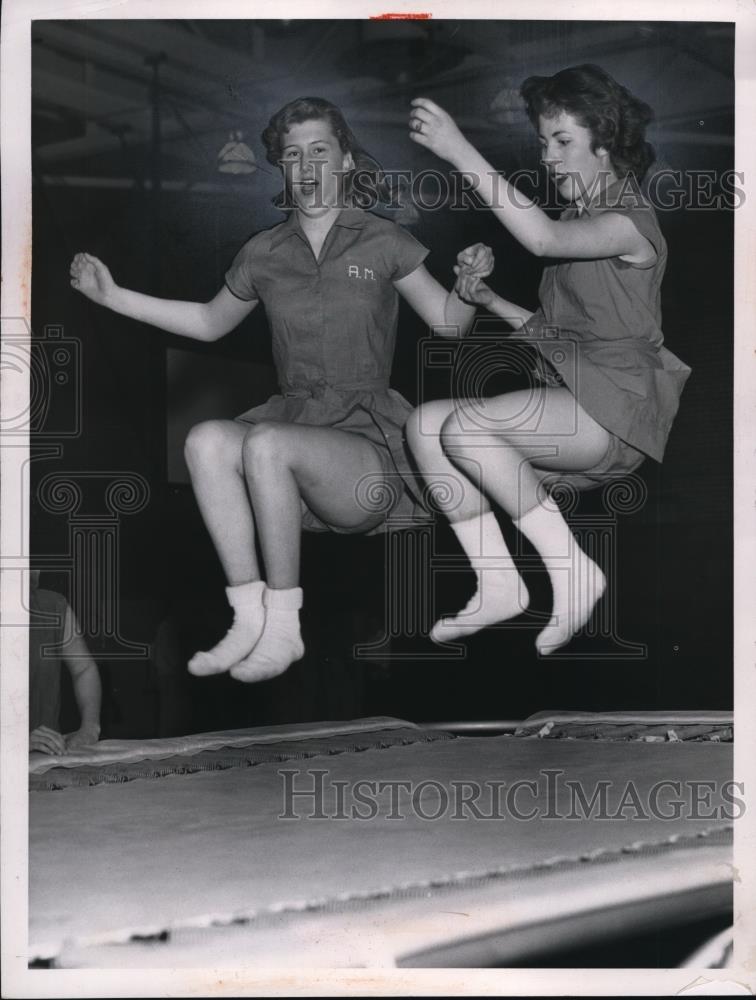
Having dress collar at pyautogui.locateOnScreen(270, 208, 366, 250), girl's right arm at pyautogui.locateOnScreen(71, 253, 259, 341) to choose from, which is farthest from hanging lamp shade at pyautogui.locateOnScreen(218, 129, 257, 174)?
girl's right arm at pyautogui.locateOnScreen(71, 253, 259, 341)

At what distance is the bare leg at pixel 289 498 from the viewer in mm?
2500

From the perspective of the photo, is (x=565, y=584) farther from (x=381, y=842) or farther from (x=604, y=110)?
(x=604, y=110)

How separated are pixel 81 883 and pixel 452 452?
1.18 m

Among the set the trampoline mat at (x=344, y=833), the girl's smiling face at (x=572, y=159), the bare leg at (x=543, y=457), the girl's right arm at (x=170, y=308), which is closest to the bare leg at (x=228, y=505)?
the girl's right arm at (x=170, y=308)

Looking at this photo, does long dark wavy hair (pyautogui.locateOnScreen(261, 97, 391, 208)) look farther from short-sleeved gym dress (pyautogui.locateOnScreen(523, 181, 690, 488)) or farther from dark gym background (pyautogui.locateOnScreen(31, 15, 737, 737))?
short-sleeved gym dress (pyautogui.locateOnScreen(523, 181, 690, 488))

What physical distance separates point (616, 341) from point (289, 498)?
795mm

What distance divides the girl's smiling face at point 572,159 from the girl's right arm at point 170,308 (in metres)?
0.73

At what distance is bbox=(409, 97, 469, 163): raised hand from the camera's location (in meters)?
2.49

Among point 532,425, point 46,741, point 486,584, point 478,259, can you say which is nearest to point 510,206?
point 478,259

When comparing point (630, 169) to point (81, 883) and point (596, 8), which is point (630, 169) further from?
point (81, 883)

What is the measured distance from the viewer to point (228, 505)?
2520 millimetres

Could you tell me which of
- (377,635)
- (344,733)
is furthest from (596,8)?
(344,733)

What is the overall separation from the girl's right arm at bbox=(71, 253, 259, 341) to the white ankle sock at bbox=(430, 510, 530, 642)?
0.68 m

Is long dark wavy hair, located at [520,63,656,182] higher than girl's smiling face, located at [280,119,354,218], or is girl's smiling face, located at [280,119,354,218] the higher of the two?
long dark wavy hair, located at [520,63,656,182]
